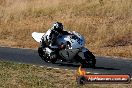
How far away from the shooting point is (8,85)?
14.2 m

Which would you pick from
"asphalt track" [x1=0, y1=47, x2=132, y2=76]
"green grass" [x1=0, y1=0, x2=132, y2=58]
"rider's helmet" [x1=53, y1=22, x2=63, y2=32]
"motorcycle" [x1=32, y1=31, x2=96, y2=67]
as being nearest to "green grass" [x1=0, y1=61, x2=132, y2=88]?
"motorcycle" [x1=32, y1=31, x2=96, y2=67]

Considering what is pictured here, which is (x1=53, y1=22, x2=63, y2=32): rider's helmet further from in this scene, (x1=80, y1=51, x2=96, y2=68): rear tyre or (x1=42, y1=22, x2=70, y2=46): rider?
(x1=80, y1=51, x2=96, y2=68): rear tyre

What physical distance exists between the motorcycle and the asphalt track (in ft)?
0.96

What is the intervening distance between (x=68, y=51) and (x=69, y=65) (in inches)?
29.3

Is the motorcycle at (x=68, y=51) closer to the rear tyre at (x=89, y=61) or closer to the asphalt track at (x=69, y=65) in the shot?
the rear tyre at (x=89, y=61)

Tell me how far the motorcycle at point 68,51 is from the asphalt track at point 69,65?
0.96 ft

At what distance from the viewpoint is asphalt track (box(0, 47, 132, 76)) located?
751 inches

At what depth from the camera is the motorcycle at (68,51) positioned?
63.7 ft

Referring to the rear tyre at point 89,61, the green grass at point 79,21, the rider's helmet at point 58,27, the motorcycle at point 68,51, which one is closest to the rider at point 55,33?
the rider's helmet at point 58,27

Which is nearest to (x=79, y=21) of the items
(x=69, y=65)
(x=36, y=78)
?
(x=69, y=65)

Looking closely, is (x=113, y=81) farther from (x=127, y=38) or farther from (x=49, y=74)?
(x=127, y=38)

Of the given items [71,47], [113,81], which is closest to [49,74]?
[71,47]

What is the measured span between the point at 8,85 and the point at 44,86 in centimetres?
106

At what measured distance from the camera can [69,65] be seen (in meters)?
20.1
